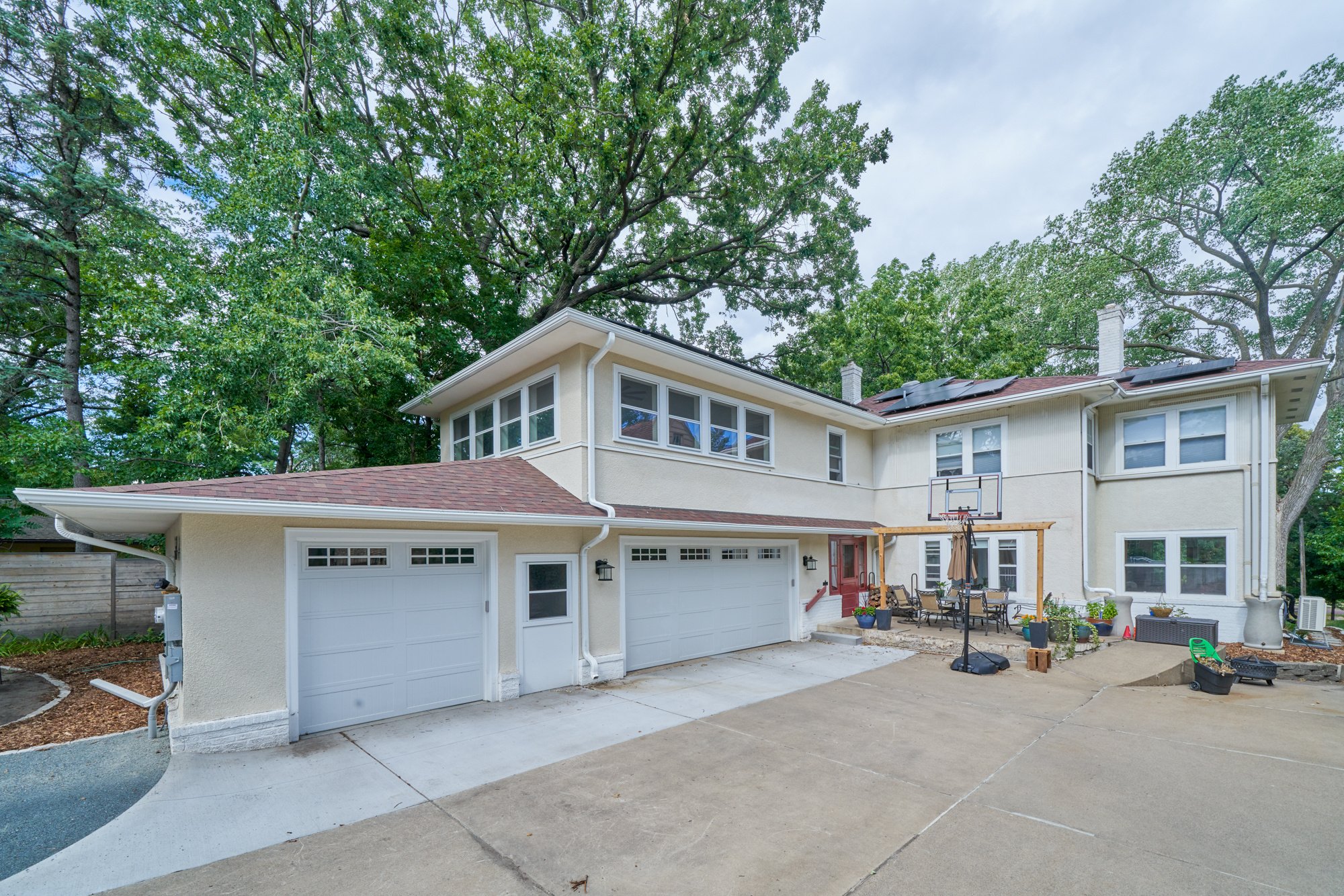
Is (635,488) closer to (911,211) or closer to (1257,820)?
(1257,820)

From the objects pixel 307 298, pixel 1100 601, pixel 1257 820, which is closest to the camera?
pixel 1257 820

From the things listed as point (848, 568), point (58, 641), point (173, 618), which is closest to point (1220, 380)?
point (848, 568)

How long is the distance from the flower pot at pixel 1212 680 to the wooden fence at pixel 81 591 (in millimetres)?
18950

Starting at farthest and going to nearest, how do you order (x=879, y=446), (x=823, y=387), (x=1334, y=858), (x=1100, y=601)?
(x=823, y=387)
(x=879, y=446)
(x=1100, y=601)
(x=1334, y=858)

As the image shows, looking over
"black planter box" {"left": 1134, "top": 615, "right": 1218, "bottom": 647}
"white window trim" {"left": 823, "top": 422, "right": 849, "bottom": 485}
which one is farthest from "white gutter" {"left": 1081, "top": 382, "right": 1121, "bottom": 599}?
"white window trim" {"left": 823, "top": 422, "right": 849, "bottom": 485}

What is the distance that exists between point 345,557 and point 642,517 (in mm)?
3980

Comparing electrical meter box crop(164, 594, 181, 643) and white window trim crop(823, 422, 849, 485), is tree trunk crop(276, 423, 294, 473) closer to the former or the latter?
electrical meter box crop(164, 594, 181, 643)

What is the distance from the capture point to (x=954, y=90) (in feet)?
36.9

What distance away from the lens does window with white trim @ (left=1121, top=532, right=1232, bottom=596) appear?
1124 cm

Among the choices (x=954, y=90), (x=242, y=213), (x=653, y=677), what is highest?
(x=954, y=90)

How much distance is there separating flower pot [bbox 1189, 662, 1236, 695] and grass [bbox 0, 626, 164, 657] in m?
18.8

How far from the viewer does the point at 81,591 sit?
35.7 feet

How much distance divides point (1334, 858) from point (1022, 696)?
420 cm

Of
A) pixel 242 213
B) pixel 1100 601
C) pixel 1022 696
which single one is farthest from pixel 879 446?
pixel 242 213
